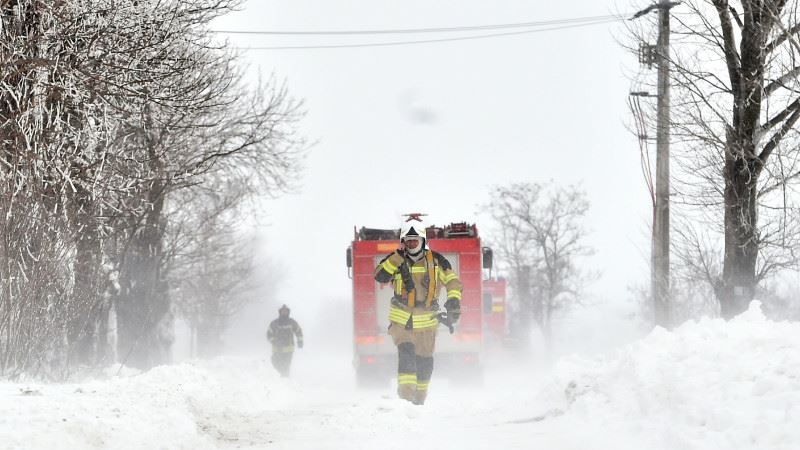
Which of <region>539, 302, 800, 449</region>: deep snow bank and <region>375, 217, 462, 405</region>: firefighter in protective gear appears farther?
<region>375, 217, 462, 405</region>: firefighter in protective gear

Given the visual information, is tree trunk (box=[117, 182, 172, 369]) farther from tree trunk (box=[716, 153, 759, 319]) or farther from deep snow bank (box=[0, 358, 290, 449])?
deep snow bank (box=[0, 358, 290, 449])

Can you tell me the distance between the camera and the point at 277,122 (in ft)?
78.9

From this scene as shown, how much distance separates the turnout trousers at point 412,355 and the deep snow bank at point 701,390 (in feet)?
4.86

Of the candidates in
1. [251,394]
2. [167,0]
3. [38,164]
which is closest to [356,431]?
[38,164]

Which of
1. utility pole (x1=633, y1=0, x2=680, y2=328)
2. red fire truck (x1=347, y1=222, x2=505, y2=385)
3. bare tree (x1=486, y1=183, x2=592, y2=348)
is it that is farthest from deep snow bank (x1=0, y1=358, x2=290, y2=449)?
bare tree (x1=486, y1=183, x2=592, y2=348)

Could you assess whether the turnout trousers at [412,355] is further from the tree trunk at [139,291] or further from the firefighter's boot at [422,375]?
the tree trunk at [139,291]

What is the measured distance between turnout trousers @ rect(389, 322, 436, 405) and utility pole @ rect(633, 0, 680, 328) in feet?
26.0

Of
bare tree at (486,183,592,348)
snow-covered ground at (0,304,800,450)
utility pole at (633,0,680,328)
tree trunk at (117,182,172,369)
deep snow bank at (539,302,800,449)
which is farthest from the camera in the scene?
bare tree at (486,183,592,348)

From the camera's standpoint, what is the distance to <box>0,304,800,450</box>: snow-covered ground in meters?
6.15

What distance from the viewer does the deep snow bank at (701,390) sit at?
5.92 m

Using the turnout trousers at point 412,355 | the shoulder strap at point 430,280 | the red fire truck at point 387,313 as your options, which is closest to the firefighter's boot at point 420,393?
the turnout trousers at point 412,355

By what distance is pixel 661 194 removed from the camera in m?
18.0

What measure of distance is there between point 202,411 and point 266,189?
52.9 feet

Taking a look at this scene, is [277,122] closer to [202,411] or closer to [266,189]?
[266,189]
